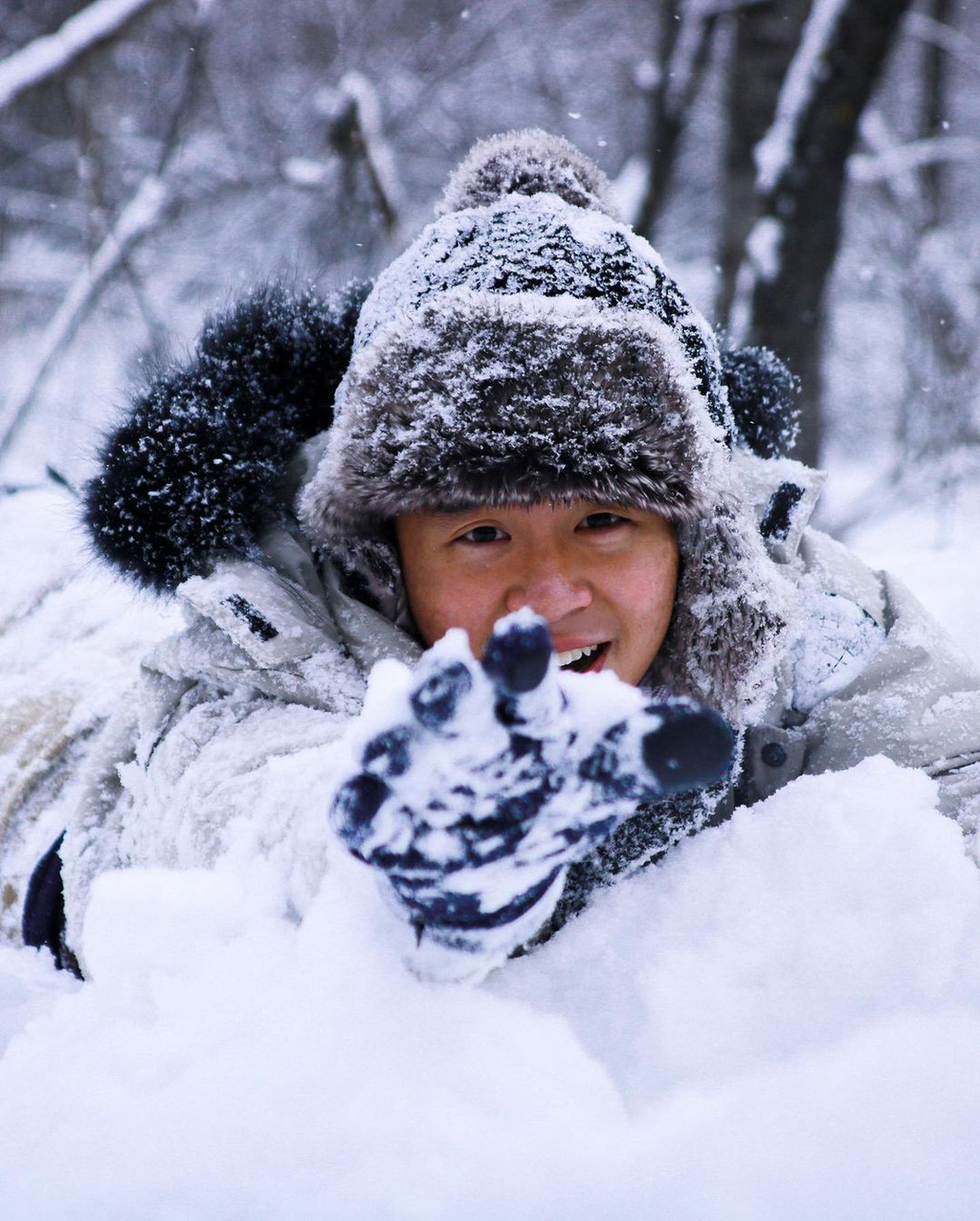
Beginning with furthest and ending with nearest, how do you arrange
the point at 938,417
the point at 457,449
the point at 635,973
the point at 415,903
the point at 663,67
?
the point at 938,417
the point at 663,67
the point at 457,449
the point at 635,973
the point at 415,903

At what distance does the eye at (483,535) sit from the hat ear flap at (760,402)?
65 cm

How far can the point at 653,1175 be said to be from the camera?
0.74m

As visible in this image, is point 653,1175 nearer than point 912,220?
Yes

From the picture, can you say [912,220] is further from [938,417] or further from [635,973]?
[635,973]

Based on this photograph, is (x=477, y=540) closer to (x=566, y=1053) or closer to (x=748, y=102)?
(x=566, y=1053)

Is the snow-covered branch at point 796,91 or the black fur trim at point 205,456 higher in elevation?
the snow-covered branch at point 796,91

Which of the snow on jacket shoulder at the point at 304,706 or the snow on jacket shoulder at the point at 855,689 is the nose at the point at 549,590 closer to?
the snow on jacket shoulder at the point at 304,706

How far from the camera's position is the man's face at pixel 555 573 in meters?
1.30

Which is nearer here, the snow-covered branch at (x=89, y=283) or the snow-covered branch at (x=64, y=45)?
the snow-covered branch at (x=64, y=45)

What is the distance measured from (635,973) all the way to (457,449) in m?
0.68

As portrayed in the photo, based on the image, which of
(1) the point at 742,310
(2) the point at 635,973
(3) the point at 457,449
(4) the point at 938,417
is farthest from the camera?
(4) the point at 938,417

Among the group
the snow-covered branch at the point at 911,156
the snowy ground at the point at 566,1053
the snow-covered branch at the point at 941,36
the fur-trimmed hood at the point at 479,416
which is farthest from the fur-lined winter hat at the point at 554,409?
the snow-covered branch at the point at 941,36

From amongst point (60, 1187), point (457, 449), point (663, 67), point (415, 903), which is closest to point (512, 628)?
point (415, 903)

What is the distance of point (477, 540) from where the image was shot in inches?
52.9
